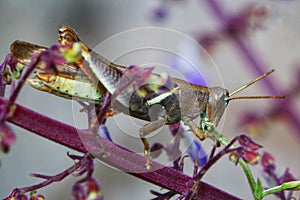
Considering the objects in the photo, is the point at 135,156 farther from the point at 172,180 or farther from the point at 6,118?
the point at 6,118

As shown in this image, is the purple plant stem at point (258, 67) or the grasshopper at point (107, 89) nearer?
the grasshopper at point (107, 89)

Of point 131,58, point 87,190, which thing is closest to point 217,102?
point 87,190

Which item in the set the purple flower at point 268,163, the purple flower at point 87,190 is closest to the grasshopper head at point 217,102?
the purple flower at point 268,163

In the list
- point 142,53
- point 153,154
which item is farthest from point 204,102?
point 142,53

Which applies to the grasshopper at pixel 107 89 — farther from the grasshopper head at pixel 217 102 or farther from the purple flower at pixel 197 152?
the purple flower at pixel 197 152

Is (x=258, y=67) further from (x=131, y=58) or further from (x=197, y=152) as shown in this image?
(x=131, y=58)

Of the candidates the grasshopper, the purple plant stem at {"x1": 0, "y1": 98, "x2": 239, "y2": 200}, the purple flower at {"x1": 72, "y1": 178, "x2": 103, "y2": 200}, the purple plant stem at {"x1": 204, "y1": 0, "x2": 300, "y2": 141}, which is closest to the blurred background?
the purple plant stem at {"x1": 204, "y1": 0, "x2": 300, "y2": 141}
